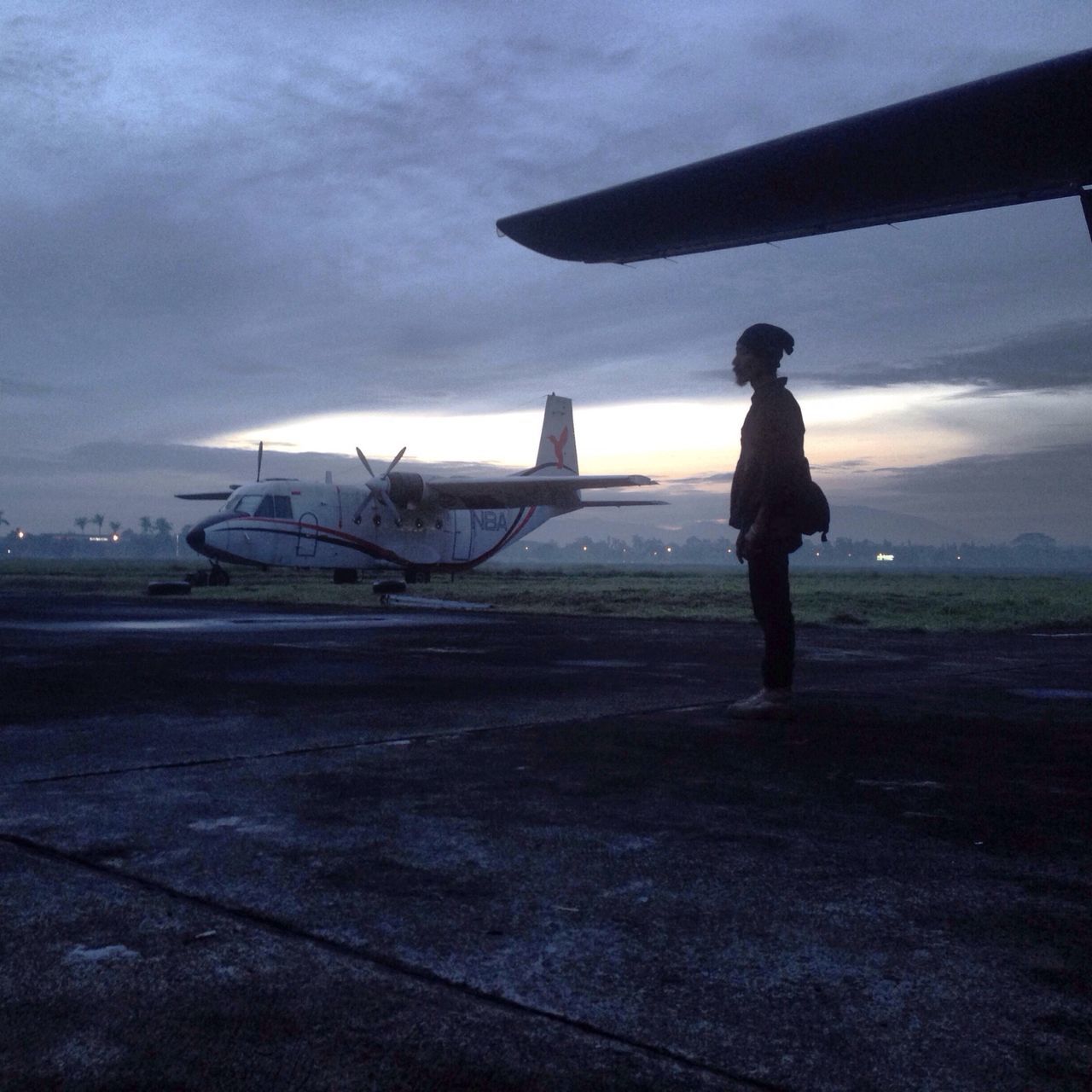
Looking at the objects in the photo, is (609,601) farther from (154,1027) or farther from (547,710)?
(154,1027)

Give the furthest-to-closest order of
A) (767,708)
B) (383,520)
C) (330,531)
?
1. (383,520)
2. (330,531)
3. (767,708)

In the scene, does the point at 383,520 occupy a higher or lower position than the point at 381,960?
higher

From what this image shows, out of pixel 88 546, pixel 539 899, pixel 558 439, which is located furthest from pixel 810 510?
pixel 88 546

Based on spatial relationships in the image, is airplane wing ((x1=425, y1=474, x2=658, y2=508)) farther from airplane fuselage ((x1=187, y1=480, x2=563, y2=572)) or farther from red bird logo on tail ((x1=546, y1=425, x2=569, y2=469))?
red bird logo on tail ((x1=546, y1=425, x2=569, y2=469))

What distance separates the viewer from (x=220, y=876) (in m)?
1.82

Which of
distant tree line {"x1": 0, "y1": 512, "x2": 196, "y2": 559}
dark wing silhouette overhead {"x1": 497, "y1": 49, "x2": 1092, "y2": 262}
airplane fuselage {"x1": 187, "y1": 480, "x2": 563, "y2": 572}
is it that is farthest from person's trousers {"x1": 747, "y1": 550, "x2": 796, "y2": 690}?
distant tree line {"x1": 0, "y1": 512, "x2": 196, "y2": 559}

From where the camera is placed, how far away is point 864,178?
3.32m

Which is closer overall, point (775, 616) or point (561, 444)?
point (775, 616)

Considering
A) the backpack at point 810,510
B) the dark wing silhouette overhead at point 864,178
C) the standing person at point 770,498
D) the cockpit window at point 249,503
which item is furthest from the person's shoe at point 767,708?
the cockpit window at point 249,503

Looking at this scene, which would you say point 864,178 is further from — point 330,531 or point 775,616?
point 330,531

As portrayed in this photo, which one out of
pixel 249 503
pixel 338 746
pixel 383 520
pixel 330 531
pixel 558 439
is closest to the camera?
pixel 338 746

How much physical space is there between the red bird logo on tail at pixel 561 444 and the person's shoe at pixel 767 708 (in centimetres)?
3226

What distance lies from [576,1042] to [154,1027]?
1.80ft

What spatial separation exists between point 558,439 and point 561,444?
9.6 inches
